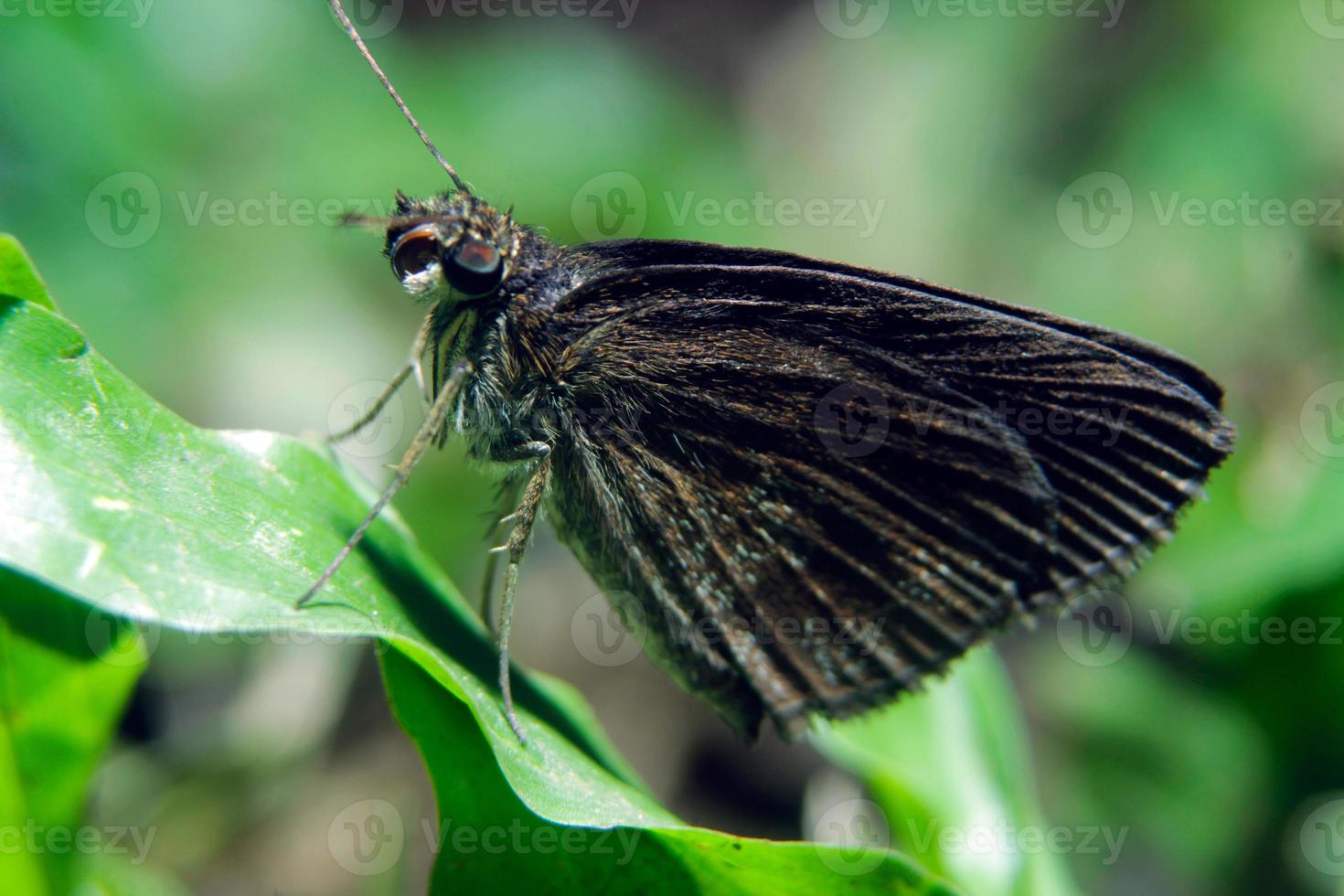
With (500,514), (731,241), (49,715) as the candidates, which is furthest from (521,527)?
(731,241)

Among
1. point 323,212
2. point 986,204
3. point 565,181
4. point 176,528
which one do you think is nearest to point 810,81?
point 986,204

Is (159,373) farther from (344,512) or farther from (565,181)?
(344,512)

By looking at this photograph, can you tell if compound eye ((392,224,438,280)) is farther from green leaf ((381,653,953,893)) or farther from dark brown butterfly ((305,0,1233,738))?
green leaf ((381,653,953,893))

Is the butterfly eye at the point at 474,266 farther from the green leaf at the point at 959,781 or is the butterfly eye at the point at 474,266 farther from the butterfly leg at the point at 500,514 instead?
the green leaf at the point at 959,781

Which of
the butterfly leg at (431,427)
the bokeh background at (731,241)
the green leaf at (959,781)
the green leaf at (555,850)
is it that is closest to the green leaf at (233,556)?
the green leaf at (555,850)

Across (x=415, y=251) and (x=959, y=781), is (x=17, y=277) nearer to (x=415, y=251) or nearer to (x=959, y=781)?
(x=415, y=251)

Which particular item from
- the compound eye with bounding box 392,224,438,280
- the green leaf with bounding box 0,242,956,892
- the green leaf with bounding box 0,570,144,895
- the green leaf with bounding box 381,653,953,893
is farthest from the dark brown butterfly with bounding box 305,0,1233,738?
the green leaf with bounding box 0,570,144,895
